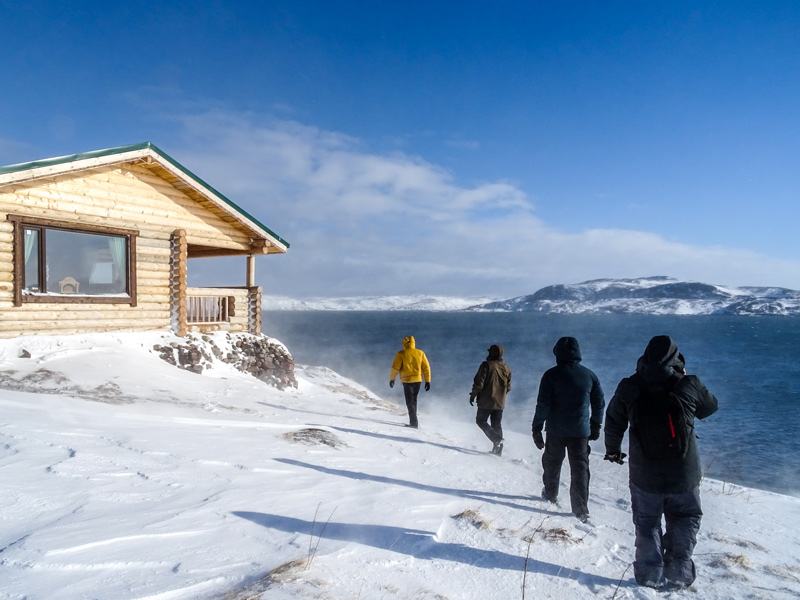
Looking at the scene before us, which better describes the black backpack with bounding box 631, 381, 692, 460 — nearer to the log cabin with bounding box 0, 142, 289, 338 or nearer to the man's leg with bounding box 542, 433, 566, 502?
the man's leg with bounding box 542, 433, 566, 502

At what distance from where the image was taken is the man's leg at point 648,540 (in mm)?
4211

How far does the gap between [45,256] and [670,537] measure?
44.0 feet

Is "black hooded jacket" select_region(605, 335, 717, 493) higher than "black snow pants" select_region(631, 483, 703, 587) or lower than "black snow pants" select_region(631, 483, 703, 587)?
higher

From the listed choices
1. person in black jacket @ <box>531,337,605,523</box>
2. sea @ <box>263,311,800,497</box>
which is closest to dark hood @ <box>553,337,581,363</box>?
person in black jacket @ <box>531,337,605,523</box>

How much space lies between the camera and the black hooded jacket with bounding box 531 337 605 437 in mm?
5797

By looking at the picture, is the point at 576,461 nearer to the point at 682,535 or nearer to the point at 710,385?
the point at 682,535

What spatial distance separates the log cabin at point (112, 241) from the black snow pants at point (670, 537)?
12.8 m

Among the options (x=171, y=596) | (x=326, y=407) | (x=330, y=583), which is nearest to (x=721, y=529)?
(x=330, y=583)

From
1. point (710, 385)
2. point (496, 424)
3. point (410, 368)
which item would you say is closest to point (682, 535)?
point (496, 424)

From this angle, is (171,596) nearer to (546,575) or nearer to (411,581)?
(411,581)

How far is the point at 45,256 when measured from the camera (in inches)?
477

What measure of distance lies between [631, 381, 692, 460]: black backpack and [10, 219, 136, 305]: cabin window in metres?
12.8

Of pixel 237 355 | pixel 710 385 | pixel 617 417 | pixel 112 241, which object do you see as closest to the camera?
pixel 617 417

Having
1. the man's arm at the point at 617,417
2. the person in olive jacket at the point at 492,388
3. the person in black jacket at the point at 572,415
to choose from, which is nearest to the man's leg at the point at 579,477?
the person in black jacket at the point at 572,415
